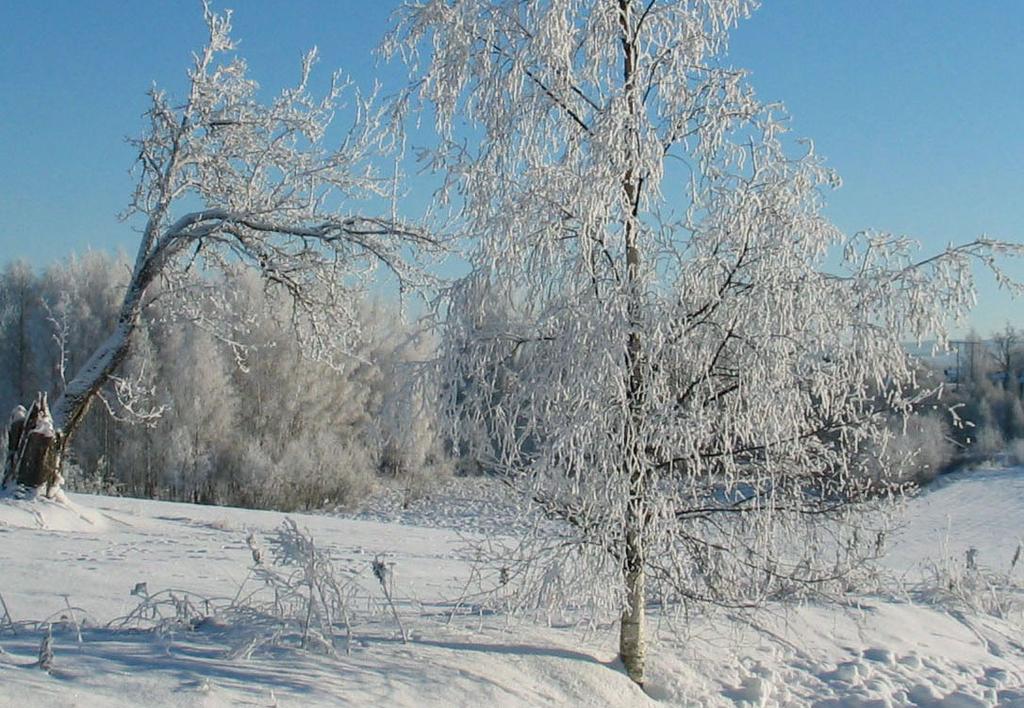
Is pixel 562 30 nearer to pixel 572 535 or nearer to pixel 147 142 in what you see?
pixel 572 535

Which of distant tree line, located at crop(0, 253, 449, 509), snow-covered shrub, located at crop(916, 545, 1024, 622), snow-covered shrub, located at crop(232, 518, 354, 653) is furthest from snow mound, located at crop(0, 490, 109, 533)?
distant tree line, located at crop(0, 253, 449, 509)

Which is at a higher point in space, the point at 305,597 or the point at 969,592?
the point at 969,592

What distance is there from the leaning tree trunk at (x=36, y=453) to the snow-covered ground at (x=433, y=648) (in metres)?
1.10

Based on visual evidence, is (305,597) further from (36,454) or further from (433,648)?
(36,454)

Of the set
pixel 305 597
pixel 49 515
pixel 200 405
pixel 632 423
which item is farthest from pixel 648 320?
pixel 200 405

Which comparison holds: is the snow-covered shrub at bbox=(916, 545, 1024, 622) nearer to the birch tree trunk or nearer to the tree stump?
the birch tree trunk

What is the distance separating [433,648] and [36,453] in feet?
29.3

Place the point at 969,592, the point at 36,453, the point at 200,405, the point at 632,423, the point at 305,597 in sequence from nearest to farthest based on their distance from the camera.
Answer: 1. the point at 632,423
2. the point at 305,597
3. the point at 969,592
4. the point at 36,453
5. the point at 200,405

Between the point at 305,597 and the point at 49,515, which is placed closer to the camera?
the point at 305,597

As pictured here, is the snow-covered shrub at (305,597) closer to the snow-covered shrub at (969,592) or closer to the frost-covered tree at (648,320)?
the frost-covered tree at (648,320)

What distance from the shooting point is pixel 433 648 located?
6.03 meters

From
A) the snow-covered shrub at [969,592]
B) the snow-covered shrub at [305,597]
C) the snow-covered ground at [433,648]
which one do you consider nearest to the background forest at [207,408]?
the snow-covered ground at [433,648]

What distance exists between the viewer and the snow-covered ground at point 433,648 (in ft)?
16.7

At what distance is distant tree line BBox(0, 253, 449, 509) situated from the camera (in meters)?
30.3
